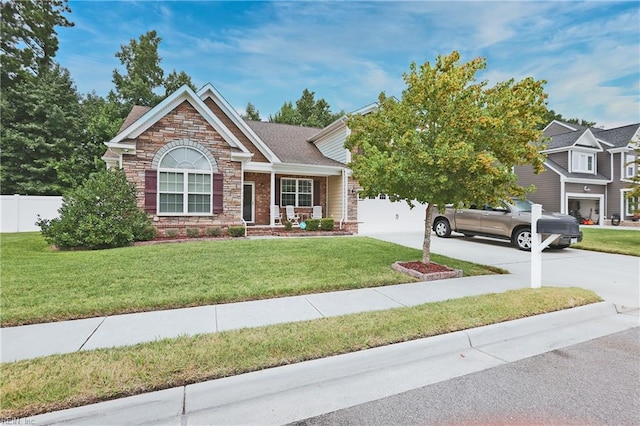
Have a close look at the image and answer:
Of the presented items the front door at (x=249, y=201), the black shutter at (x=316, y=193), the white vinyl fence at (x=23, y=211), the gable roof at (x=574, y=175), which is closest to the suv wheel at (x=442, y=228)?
the black shutter at (x=316, y=193)

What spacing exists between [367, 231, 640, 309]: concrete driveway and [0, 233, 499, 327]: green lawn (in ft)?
4.01

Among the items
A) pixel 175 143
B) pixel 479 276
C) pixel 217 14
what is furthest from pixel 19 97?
pixel 479 276

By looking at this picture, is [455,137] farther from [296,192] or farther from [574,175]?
[574,175]

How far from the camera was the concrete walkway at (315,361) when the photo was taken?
2.45 meters

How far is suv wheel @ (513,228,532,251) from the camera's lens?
10.4m

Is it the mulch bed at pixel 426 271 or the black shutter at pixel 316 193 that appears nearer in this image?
the mulch bed at pixel 426 271

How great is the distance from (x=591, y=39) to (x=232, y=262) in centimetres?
1228

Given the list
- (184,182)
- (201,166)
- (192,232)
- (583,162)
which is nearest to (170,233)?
(192,232)

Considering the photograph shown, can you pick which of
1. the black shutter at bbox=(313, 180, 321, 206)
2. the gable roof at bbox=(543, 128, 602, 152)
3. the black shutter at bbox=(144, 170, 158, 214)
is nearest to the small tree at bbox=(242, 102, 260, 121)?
the black shutter at bbox=(313, 180, 321, 206)

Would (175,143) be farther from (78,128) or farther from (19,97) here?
(19,97)

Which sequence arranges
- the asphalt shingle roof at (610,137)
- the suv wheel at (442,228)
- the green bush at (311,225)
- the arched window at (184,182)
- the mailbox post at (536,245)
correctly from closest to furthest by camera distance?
1. the mailbox post at (536,245)
2. the arched window at (184,182)
3. the suv wheel at (442,228)
4. the green bush at (311,225)
5. the asphalt shingle roof at (610,137)

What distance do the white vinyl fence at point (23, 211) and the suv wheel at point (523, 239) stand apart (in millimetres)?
19393

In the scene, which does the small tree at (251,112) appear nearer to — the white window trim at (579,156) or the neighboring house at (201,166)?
the neighboring house at (201,166)

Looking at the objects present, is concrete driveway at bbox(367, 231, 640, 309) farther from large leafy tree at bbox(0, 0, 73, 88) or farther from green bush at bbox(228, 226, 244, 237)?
large leafy tree at bbox(0, 0, 73, 88)
